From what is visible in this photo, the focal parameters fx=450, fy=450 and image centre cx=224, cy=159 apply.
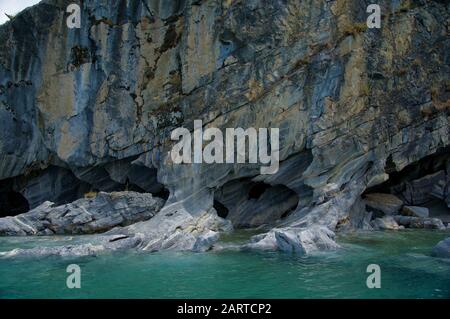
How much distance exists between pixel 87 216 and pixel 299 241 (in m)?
15.1

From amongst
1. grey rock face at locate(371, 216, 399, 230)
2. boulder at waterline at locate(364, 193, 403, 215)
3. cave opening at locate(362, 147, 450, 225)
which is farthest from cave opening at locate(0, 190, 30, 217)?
cave opening at locate(362, 147, 450, 225)

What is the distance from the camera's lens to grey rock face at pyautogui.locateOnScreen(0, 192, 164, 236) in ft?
94.2

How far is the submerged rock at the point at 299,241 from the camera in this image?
20.0 metres

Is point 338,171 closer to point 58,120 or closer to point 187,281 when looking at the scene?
point 187,281

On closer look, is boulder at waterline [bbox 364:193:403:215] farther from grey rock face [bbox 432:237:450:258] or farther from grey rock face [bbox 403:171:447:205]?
grey rock face [bbox 432:237:450:258]

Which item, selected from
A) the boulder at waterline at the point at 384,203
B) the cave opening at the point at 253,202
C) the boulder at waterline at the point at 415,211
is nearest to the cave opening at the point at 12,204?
the cave opening at the point at 253,202

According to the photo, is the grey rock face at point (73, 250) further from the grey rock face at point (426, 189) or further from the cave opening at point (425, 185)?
the grey rock face at point (426, 189)

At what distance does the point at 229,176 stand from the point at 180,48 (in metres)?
9.57

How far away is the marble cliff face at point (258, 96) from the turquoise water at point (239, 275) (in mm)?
6088

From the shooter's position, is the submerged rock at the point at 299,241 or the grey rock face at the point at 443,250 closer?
the grey rock face at the point at 443,250

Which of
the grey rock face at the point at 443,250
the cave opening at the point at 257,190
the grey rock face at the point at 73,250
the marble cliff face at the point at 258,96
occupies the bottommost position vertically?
the grey rock face at the point at 73,250

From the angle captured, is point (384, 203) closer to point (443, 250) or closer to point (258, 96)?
point (258, 96)

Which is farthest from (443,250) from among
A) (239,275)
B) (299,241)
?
(239,275)

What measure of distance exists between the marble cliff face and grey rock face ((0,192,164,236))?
207cm
